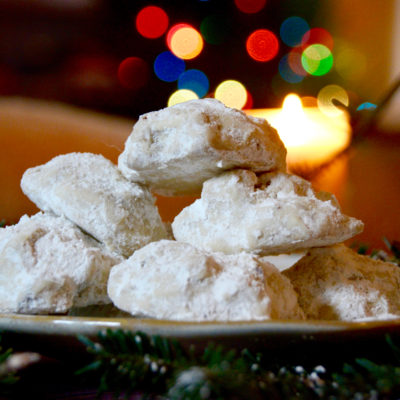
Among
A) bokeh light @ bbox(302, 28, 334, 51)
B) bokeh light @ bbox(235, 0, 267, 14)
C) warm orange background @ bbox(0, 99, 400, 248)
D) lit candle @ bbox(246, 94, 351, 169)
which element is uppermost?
bokeh light @ bbox(302, 28, 334, 51)

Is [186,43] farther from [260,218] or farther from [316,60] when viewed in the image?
[260,218]

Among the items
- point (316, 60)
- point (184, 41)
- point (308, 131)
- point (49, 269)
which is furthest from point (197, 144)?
point (316, 60)

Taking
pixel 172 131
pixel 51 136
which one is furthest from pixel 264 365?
pixel 51 136

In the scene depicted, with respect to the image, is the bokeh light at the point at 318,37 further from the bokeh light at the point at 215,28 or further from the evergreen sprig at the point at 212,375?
the evergreen sprig at the point at 212,375

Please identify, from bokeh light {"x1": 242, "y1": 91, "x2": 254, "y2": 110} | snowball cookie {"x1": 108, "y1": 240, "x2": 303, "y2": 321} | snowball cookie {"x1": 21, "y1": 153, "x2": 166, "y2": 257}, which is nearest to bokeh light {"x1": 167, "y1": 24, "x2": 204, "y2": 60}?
bokeh light {"x1": 242, "y1": 91, "x2": 254, "y2": 110}

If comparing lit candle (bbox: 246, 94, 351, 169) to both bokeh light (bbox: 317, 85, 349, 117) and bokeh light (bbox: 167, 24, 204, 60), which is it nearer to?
bokeh light (bbox: 317, 85, 349, 117)

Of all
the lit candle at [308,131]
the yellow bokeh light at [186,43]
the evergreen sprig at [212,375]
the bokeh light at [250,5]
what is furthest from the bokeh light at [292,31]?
the evergreen sprig at [212,375]

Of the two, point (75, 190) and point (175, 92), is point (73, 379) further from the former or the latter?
point (175, 92)
